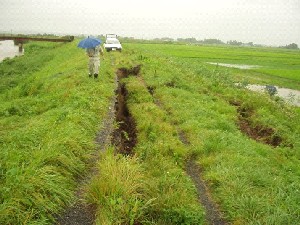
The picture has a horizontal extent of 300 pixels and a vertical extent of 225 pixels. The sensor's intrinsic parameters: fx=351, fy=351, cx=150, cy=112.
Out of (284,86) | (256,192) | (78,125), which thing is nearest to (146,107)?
(78,125)

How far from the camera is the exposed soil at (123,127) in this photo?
10.0 m

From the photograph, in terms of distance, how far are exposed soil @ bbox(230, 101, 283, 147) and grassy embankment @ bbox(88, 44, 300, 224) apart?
0.14 ft

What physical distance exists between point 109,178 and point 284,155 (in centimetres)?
756

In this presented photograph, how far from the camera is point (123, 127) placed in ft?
39.2

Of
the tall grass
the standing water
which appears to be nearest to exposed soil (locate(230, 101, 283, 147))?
the tall grass

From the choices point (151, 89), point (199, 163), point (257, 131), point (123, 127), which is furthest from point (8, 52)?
point (199, 163)

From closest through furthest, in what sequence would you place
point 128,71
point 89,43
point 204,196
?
point 204,196, point 89,43, point 128,71

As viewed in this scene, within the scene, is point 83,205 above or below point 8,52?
above

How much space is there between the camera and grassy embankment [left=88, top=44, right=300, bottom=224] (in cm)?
627

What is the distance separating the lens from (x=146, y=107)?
44.2 ft

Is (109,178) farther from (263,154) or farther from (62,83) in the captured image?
(62,83)

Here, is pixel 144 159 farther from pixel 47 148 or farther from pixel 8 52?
pixel 8 52

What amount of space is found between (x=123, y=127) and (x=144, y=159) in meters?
3.25

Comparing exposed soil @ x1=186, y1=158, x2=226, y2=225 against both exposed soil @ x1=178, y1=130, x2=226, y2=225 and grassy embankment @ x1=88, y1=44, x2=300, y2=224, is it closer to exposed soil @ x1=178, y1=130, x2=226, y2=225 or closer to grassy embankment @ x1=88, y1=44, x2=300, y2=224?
exposed soil @ x1=178, y1=130, x2=226, y2=225
